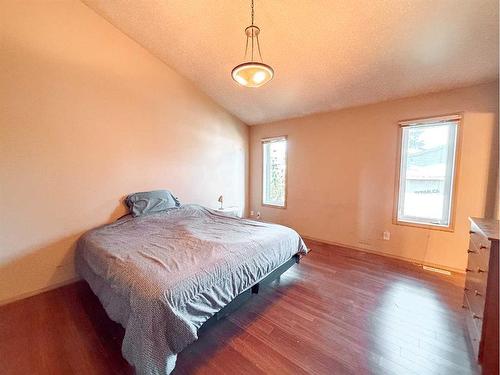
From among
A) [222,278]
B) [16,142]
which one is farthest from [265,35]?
[16,142]

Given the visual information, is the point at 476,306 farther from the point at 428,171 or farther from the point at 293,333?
the point at 428,171

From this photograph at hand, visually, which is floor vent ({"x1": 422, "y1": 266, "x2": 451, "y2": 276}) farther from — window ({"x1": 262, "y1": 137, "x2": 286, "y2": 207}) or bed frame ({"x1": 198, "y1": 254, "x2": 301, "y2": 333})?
window ({"x1": 262, "y1": 137, "x2": 286, "y2": 207})

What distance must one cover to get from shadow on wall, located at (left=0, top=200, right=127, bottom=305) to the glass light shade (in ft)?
8.17

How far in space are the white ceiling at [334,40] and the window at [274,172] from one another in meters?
1.28

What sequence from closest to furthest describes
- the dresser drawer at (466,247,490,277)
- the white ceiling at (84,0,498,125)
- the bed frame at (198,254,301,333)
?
the dresser drawer at (466,247,490,277) < the bed frame at (198,254,301,333) < the white ceiling at (84,0,498,125)

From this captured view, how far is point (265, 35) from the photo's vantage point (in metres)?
2.30

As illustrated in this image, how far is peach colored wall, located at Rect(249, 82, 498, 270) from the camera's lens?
2.40m

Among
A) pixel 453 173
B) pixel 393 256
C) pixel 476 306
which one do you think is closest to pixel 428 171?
pixel 453 173

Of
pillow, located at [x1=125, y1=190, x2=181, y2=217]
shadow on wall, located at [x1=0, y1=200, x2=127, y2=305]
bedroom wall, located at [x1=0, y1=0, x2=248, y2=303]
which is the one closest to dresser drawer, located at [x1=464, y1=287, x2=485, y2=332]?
pillow, located at [x1=125, y1=190, x2=181, y2=217]

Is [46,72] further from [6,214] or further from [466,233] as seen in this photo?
[466,233]

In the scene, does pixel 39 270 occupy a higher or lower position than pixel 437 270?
higher

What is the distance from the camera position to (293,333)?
1613 mm

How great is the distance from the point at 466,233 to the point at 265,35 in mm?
3316

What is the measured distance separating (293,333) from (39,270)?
8.62ft
